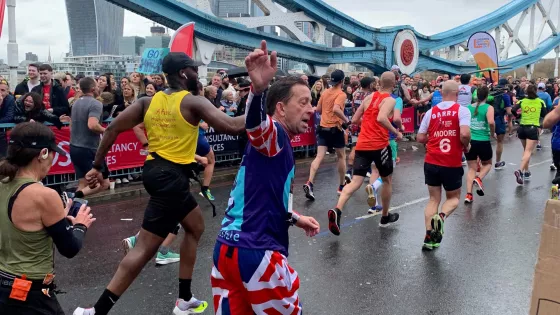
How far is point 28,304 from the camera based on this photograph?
2914 mm

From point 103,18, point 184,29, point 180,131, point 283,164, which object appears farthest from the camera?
point 103,18

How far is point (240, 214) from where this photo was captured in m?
2.78

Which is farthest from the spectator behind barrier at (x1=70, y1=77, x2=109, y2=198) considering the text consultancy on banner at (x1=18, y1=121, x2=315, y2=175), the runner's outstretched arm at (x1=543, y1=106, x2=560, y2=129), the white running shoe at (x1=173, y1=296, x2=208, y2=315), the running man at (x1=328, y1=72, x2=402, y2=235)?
the runner's outstretched arm at (x1=543, y1=106, x2=560, y2=129)

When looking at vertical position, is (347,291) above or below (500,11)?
below

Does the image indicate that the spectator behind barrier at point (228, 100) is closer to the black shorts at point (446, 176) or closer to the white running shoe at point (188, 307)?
the black shorts at point (446, 176)

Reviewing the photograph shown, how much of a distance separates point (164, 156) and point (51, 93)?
217 inches

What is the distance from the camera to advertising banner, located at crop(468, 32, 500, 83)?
16439mm

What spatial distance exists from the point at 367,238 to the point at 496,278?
1.68 m

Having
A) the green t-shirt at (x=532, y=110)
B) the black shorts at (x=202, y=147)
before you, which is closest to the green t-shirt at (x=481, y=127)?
the green t-shirt at (x=532, y=110)

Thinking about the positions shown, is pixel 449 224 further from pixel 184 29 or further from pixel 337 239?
pixel 184 29

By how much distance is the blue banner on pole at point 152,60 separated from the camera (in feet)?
40.2

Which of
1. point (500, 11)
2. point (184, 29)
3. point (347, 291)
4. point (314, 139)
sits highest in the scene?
point (500, 11)

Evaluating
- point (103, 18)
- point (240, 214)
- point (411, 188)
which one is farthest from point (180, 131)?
point (103, 18)

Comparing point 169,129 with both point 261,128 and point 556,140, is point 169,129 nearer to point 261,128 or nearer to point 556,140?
point 261,128
